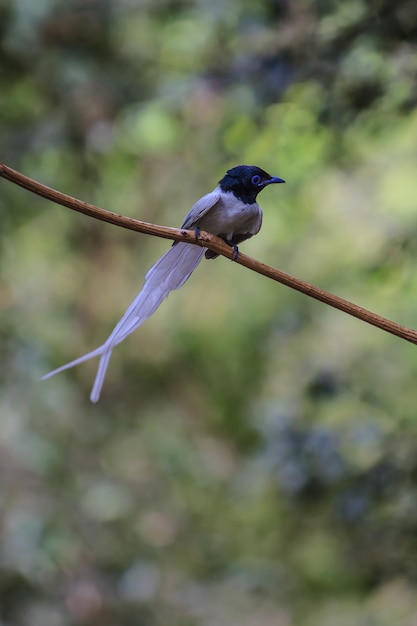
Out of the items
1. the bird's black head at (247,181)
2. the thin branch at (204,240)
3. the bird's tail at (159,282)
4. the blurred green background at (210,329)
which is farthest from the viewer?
the blurred green background at (210,329)

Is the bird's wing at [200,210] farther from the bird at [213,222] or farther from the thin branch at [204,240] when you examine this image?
the thin branch at [204,240]

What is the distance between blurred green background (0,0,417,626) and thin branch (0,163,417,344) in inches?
47.5

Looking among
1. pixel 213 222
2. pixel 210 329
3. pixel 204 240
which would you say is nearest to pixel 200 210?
pixel 213 222

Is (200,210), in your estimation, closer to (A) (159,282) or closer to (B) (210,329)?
(A) (159,282)

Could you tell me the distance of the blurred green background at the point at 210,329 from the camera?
Result: 221 centimetres

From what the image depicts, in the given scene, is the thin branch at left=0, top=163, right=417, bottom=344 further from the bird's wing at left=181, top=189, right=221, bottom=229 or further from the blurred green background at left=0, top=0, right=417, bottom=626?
the blurred green background at left=0, top=0, right=417, bottom=626

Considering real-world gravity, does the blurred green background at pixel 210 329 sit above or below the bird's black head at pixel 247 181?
above

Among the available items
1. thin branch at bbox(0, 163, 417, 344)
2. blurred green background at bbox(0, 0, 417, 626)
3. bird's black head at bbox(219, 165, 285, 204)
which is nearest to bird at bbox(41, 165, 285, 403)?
bird's black head at bbox(219, 165, 285, 204)

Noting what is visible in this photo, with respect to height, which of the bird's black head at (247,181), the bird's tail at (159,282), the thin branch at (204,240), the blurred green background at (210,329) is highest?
the blurred green background at (210,329)

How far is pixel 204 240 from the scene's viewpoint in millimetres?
1023

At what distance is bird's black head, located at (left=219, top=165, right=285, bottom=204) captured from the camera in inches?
47.1

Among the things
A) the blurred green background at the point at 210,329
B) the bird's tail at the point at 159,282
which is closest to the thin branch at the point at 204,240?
the bird's tail at the point at 159,282

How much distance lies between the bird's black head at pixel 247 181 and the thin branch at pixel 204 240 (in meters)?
0.17

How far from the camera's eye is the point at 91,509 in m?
3.61
